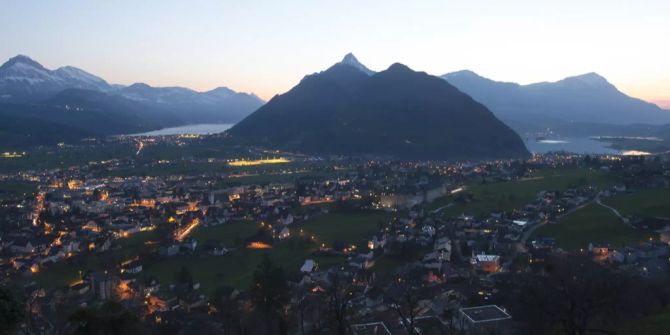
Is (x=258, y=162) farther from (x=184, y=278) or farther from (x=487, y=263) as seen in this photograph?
(x=487, y=263)

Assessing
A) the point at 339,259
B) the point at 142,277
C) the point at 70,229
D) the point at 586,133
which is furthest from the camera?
the point at 586,133

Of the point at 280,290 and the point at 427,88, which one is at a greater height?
the point at 427,88

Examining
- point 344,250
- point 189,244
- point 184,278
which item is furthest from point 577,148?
point 184,278

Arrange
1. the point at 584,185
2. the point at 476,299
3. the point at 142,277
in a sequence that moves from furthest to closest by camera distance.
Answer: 1. the point at 584,185
2. the point at 142,277
3. the point at 476,299

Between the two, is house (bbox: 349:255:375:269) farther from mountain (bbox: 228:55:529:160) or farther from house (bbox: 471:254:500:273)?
mountain (bbox: 228:55:529:160)

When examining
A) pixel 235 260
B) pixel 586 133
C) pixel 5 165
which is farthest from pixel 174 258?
pixel 586 133

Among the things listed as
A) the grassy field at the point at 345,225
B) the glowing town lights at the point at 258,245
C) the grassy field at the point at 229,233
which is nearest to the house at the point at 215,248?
the grassy field at the point at 229,233

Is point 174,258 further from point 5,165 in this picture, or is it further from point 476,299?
point 5,165

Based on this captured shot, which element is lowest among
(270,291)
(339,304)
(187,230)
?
(187,230)
